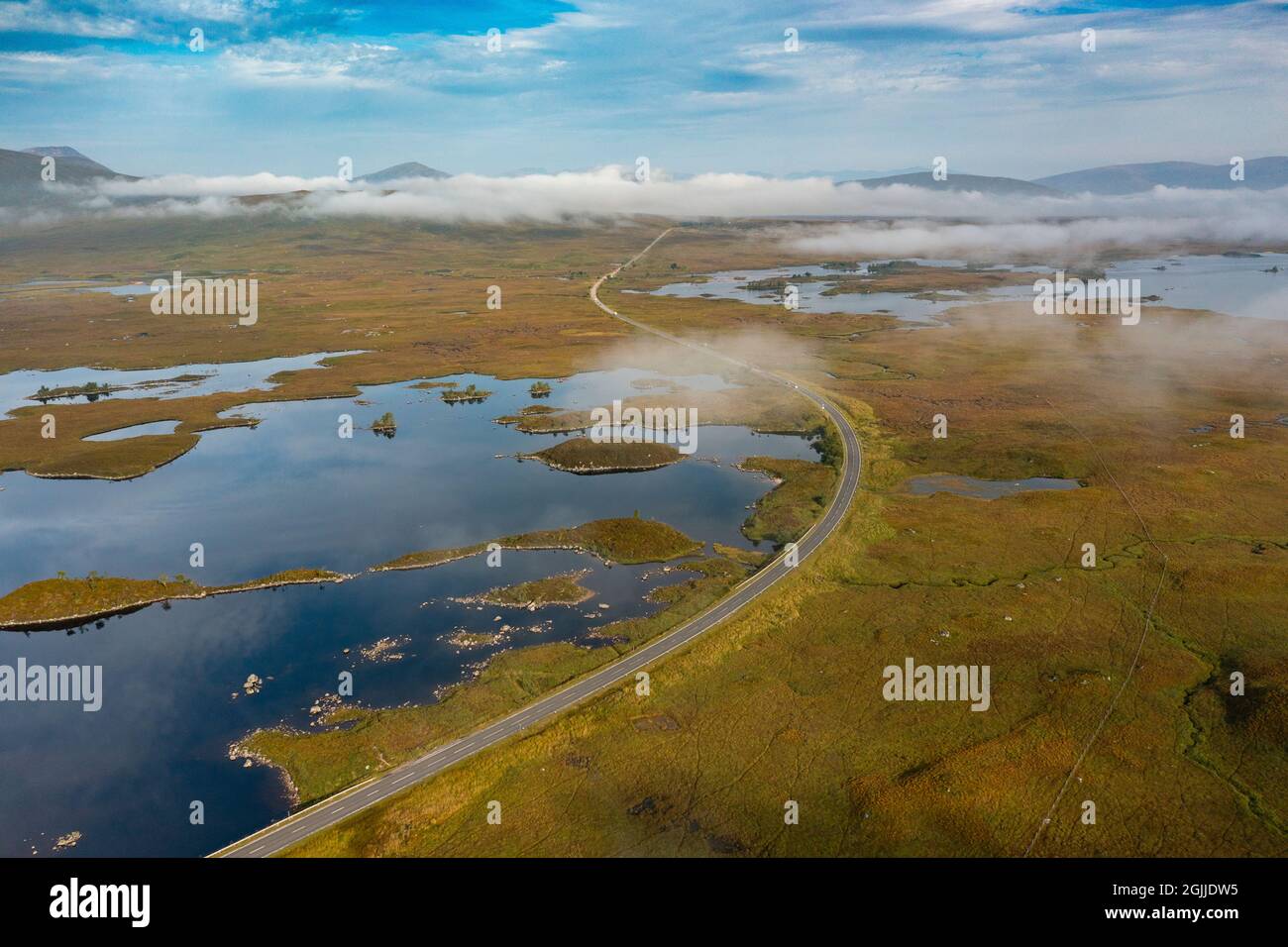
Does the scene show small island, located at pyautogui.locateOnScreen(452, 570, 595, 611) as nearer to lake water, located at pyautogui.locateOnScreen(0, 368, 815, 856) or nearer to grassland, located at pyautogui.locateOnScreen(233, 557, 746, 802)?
lake water, located at pyautogui.locateOnScreen(0, 368, 815, 856)

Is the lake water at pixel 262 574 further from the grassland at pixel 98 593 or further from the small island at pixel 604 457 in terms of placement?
the small island at pixel 604 457

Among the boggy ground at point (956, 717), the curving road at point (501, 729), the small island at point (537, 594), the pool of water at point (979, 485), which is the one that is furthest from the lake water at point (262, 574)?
the pool of water at point (979, 485)

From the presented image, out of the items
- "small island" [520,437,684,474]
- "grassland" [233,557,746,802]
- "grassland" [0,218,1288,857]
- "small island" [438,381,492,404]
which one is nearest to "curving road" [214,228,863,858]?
"grassland" [233,557,746,802]

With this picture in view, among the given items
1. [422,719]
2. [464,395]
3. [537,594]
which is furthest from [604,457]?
[422,719]

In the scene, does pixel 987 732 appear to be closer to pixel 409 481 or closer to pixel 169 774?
pixel 169 774

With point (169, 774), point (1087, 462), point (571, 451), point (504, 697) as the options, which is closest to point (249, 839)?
point (169, 774)

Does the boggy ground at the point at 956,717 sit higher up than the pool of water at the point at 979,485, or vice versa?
the pool of water at the point at 979,485

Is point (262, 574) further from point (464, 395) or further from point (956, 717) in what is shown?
point (464, 395)
